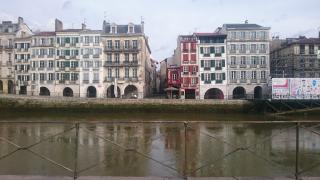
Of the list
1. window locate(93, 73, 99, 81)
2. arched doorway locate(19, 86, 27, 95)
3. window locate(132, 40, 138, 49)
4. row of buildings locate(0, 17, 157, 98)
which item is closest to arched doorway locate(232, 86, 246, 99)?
row of buildings locate(0, 17, 157, 98)

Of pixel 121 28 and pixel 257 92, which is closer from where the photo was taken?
pixel 257 92

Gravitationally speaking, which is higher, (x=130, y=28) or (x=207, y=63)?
(x=130, y=28)

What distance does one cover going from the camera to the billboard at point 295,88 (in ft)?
167

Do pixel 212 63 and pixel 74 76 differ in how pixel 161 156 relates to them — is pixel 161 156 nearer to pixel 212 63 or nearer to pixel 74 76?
pixel 212 63

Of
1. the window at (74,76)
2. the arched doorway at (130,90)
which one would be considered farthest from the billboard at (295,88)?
the window at (74,76)

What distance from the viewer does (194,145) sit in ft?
66.7

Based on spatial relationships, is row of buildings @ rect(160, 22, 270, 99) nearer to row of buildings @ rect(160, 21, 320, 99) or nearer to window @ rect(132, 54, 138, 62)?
row of buildings @ rect(160, 21, 320, 99)

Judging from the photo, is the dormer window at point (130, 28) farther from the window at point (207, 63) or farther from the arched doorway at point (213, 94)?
the arched doorway at point (213, 94)

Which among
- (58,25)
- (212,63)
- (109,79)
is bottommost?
(109,79)

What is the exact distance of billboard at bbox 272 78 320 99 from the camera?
50.9m

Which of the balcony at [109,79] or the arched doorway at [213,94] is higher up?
the balcony at [109,79]

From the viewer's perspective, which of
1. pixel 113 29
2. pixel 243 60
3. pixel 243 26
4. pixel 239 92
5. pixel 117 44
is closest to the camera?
pixel 243 60

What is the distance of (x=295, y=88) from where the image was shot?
2023 inches

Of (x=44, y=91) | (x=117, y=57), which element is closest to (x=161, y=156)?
(x=117, y=57)
